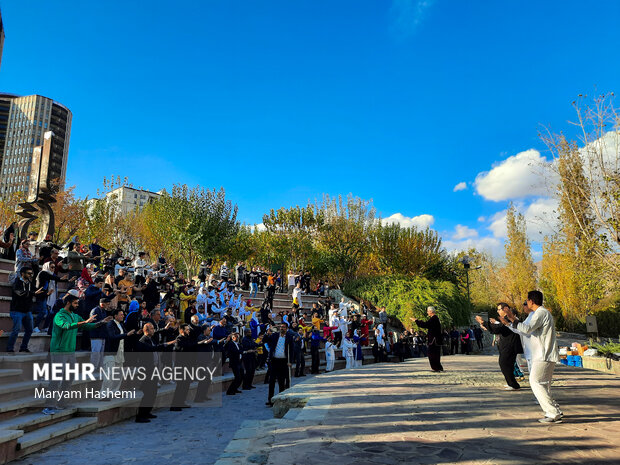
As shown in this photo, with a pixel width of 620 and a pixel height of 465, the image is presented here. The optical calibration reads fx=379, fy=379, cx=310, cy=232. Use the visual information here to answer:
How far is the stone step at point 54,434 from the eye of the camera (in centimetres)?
532

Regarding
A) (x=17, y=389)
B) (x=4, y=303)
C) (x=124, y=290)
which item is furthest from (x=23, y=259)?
(x=17, y=389)

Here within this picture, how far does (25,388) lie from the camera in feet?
21.1

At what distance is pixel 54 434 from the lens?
5.85 metres

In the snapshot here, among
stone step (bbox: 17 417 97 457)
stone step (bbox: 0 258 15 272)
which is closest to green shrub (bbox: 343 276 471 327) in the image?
stone step (bbox: 0 258 15 272)

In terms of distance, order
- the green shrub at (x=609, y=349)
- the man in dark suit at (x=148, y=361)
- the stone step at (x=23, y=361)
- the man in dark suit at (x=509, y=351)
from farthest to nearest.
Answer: the green shrub at (x=609, y=349) → the man in dark suit at (x=509, y=351) → the man in dark suit at (x=148, y=361) → the stone step at (x=23, y=361)

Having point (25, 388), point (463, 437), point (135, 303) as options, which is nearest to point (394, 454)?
point (463, 437)

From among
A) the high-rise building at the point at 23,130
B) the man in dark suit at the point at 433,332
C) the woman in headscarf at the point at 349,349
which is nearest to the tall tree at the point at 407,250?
the woman in headscarf at the point at 349,349

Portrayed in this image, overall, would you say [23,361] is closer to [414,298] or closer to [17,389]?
[17,389]

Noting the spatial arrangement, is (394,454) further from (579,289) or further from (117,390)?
(579,289)

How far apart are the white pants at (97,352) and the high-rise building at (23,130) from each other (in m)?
100

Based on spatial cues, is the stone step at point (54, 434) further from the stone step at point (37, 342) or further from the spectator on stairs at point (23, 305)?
the stone step at point (37, 342)

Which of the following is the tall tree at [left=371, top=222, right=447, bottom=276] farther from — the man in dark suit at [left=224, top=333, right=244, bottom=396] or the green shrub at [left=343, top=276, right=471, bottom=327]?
the man in dark suit at [left=224, top=333, right=244, bottom=396]

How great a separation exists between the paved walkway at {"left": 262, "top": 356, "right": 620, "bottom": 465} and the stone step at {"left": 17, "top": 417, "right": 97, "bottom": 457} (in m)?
3.55

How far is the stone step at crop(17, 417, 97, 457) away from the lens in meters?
5.32
